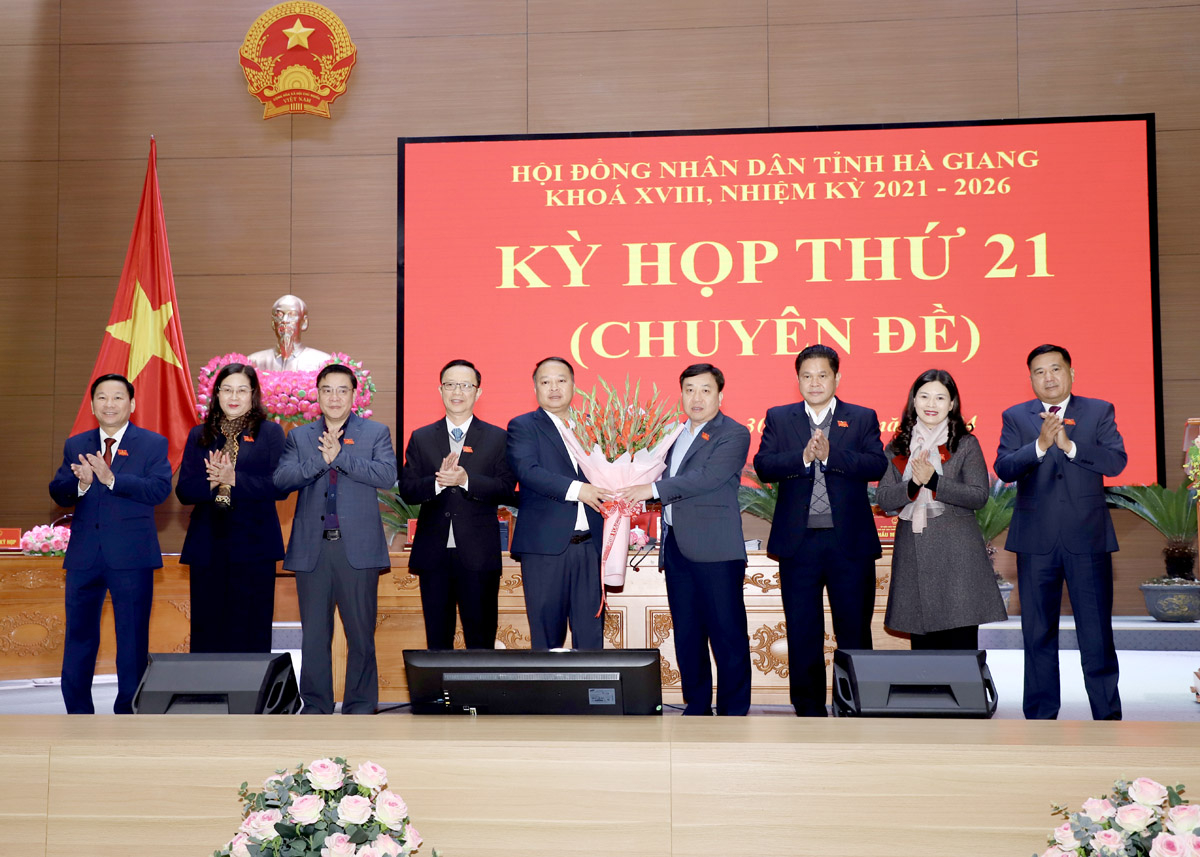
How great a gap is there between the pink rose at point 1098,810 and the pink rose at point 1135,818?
2 cm

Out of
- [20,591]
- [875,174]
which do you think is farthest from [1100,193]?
[20,591]

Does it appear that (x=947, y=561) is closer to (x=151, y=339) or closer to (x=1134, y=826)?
(x=1134, y=826)

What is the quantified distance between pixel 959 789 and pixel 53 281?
6.17m

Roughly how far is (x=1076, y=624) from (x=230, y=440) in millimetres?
2976

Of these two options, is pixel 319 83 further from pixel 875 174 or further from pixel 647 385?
pixel 875 174

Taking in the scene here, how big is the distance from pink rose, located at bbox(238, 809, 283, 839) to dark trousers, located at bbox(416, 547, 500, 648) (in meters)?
2.18

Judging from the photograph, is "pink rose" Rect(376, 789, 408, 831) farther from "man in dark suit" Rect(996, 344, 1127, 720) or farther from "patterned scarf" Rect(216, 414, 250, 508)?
"man in dark suit" Rect(996, 344, 1127, 720)

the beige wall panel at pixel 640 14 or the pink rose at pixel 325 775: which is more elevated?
the beige wall panel at pixel 640 14

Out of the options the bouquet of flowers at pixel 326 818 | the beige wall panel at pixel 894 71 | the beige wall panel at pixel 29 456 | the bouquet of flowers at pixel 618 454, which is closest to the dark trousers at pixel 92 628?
the bouquet of flowers at pixel 618 454

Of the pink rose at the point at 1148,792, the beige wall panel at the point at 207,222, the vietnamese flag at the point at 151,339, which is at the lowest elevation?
the pink rose at the point at 1148,792

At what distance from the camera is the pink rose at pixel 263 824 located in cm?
125

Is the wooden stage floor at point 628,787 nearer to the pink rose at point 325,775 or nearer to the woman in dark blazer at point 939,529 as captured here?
the pink rose at point 325,775

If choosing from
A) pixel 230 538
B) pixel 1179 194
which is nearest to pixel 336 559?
pixel 230 538

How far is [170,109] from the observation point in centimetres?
610
